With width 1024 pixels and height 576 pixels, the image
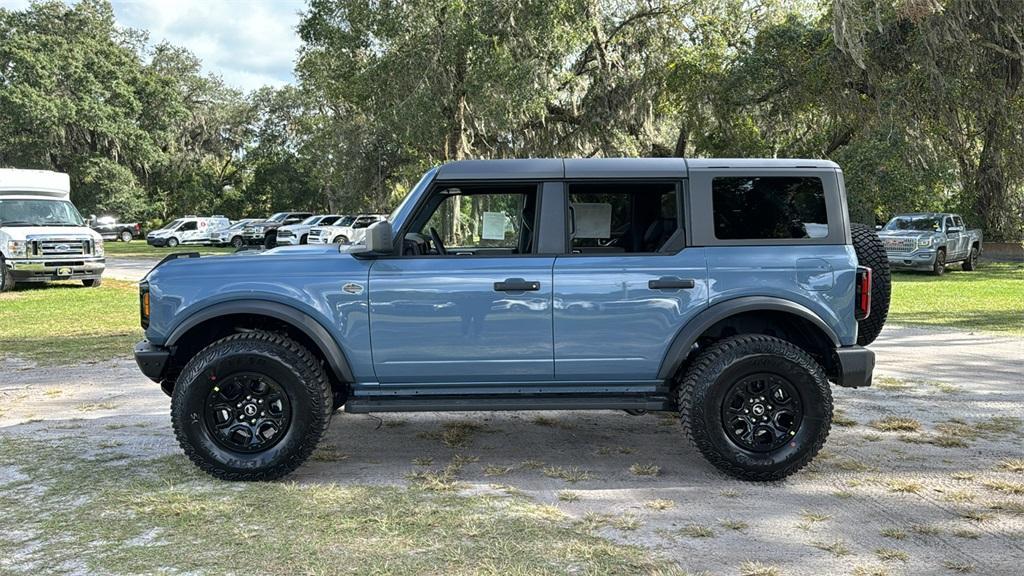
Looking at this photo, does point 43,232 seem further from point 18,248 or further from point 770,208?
point 770,208

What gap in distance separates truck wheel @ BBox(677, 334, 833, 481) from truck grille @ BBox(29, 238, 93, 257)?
15872mm

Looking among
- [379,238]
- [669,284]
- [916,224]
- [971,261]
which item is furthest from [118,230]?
[669,284]

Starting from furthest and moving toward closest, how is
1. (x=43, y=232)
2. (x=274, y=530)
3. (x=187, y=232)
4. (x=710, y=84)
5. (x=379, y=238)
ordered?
(x=187, y=232) → (x=710, y=84) → (x=43, y=232) → (x=379, y=238) → (x=274, y=530)

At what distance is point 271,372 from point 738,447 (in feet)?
9.03

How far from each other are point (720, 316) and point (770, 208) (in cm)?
76

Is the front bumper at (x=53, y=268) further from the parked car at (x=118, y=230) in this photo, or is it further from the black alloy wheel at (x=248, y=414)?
the parked car at (x=118, y=230)

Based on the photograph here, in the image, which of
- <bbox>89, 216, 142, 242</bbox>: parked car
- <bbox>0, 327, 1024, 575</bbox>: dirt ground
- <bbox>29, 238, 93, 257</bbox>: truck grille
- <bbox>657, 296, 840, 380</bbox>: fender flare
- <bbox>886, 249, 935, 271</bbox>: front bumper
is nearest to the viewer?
<bbox>0, 327, 1024, 575</bbox>: dirt ground

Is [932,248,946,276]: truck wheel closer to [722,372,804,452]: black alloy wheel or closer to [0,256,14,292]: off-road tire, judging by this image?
[722,372,804,452]: black alloy wheel

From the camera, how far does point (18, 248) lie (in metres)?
16.2

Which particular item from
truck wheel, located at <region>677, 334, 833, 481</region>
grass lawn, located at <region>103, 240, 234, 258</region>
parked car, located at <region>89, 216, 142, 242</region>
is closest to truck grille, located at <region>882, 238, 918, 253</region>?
truck wheel, located at <region>677, 334, 833, 481</region>

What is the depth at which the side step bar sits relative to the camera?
182 inches

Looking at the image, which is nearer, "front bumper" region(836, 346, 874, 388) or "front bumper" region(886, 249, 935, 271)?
"front bumper" region(836, 346, 874, 388)

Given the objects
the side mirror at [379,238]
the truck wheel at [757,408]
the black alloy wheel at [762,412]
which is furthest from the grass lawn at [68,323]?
the black alloy wheel at [762,412]

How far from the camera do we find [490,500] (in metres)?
4.30
